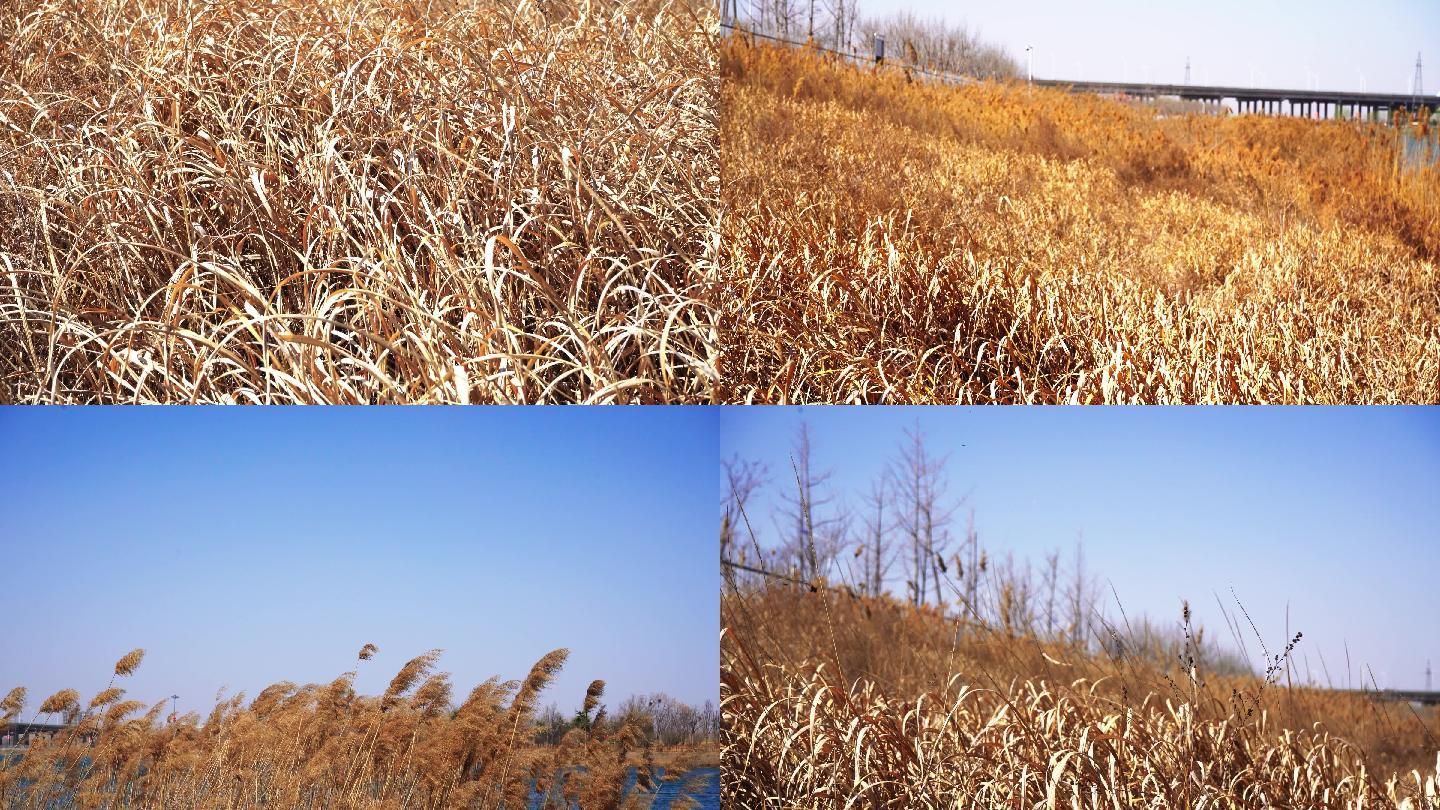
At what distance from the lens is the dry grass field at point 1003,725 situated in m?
2.19

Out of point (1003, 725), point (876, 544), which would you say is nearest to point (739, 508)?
point (876, 544)

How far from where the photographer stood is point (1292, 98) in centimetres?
242

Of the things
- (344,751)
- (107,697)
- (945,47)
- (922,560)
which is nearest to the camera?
(107,697)

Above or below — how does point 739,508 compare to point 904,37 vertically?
below

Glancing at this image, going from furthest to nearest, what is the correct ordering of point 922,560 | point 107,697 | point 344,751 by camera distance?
1. point 922,560
2. point 344,751
3. point 107,697

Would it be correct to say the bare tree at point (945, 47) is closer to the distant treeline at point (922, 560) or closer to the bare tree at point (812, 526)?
the distant treeline at point (922, 560)

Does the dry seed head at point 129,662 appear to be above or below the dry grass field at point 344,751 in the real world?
above

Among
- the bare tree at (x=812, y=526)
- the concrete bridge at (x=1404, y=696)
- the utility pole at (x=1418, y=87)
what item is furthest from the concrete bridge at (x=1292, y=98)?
the concrete bridge at (x=1404, y=696)

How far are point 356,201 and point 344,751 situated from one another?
122cm

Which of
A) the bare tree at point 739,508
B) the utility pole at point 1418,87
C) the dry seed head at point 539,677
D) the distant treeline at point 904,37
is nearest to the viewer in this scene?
the dry seed head at point 539,677

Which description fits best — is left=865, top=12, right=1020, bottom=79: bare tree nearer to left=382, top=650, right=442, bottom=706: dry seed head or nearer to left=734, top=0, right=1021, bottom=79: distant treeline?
left=734, top=0, right=1021, bottom=79: distant treeline

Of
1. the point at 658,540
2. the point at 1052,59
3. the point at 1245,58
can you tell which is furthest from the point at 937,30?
the point at 658,540

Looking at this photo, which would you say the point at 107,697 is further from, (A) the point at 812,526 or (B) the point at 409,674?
(A) the point at 812,526

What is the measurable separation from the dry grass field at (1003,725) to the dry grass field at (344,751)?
11.1 inches
